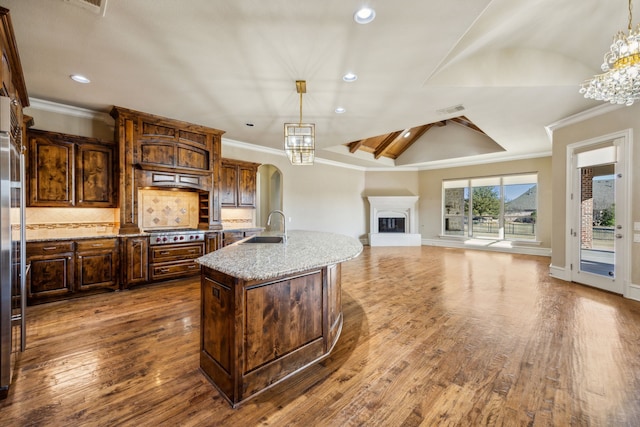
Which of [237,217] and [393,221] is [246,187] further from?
[393,221]

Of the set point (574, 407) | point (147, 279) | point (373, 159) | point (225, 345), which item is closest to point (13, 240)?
point (225, 345)

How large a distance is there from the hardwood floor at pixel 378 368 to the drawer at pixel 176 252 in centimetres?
75

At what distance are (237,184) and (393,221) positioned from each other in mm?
5835

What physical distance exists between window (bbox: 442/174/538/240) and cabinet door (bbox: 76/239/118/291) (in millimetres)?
9062

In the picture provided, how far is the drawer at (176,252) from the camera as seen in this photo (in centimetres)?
427

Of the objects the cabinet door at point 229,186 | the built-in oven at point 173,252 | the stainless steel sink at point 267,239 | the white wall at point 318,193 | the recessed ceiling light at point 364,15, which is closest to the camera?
the recessed ceiling light at point 364,15

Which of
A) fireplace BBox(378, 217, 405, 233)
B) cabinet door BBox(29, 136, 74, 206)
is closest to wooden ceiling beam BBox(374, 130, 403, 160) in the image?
fireplace BBox(378, 217, 405, 233)

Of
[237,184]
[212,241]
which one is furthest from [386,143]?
[212,241]

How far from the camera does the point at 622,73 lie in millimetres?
2566

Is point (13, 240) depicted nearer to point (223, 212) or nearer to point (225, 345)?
point (225, 345)

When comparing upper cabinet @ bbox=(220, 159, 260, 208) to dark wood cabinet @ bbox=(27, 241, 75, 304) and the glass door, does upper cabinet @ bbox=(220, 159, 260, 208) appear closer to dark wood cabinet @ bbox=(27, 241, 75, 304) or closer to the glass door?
dark wood cabinet @ bbox=(27, 241, 75, 304)

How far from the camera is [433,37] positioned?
2471 mm

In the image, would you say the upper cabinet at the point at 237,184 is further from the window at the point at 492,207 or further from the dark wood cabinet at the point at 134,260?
the window at the point at 492,207

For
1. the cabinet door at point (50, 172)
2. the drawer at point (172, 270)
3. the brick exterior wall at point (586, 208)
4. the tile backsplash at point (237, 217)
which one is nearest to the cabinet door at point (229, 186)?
the tile backsplash at point (237, 217)
